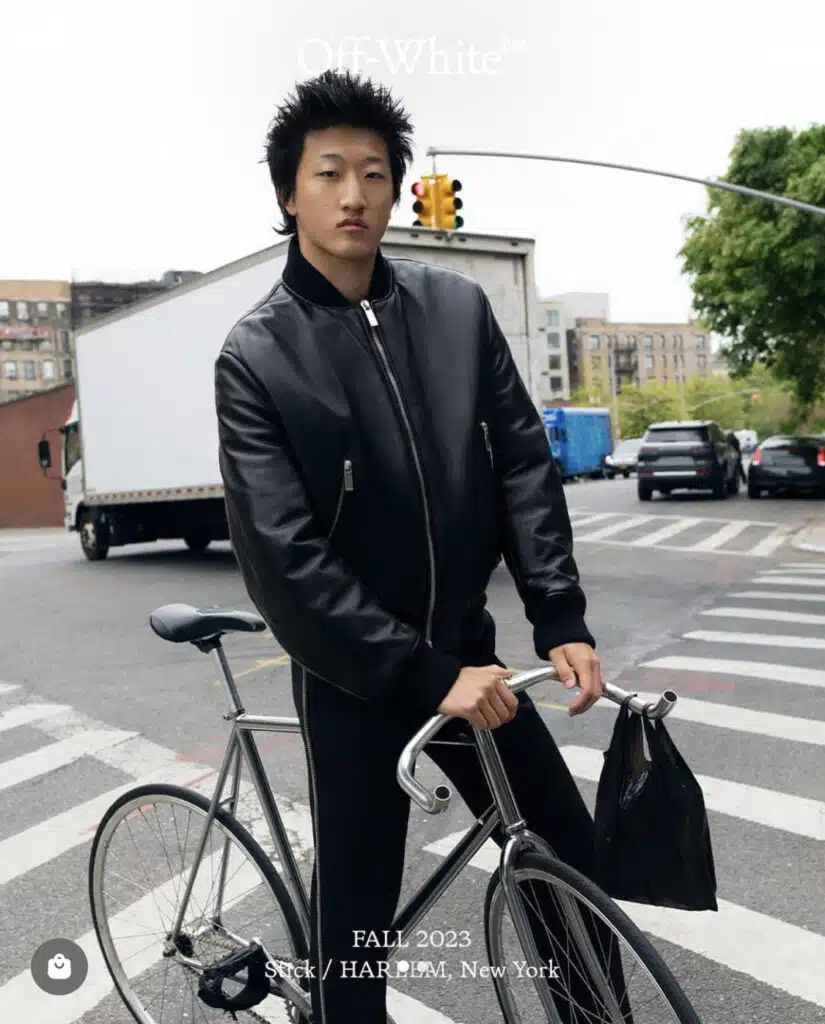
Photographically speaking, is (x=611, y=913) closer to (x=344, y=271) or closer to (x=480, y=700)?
(x=480, y=700)

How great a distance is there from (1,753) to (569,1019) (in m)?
4.74

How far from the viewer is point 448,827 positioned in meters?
4.60

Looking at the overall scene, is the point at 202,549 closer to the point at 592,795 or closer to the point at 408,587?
the point at 592,795

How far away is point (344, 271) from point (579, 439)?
45089 millimetres

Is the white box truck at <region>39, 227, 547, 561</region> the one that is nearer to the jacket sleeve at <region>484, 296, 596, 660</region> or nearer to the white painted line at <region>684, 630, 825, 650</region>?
the white painted line at <region>684, 630, 825, 650</region>

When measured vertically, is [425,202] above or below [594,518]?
above

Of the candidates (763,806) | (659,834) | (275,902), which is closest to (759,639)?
(763,806)

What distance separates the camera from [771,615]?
980cm

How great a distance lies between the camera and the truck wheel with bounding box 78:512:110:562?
17719 millimetres

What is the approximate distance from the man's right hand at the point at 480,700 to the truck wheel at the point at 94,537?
1634 cm

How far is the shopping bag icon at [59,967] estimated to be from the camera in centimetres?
342

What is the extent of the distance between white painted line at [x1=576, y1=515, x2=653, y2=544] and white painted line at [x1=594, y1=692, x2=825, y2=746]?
11626 millimetres

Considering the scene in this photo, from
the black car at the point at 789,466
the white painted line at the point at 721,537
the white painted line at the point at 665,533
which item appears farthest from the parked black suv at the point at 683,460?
the white painted line at the point at 721,537

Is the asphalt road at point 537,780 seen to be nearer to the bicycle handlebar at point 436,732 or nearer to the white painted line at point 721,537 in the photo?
the bicycle handlebar at point 436,732
